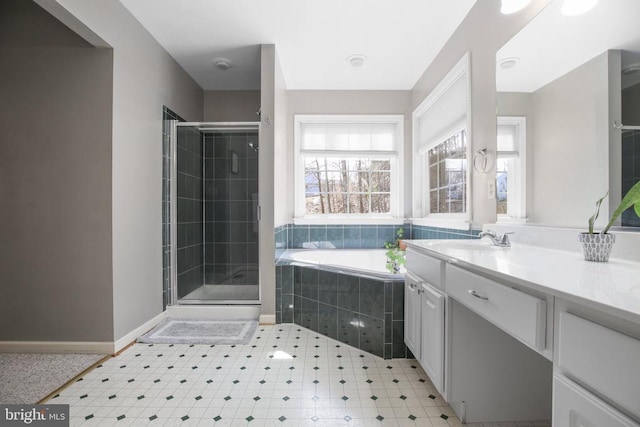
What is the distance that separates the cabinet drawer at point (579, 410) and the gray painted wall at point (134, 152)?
7.75ft

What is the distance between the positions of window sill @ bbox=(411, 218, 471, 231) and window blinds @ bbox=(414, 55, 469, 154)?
74cm

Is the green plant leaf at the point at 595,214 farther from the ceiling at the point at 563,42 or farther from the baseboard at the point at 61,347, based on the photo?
the baseboard at the point at 61,347

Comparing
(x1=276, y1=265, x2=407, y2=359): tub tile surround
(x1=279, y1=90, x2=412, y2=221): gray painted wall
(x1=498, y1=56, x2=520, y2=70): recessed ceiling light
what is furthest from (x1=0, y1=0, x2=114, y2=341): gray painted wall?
(x1=498, y1=56, x2=520, y2=70): recessed ceiling light

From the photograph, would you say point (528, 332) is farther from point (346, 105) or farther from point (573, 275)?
point (346, 105)

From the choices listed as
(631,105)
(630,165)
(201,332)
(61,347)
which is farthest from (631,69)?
(61,347)

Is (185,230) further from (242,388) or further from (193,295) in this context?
(242,388)

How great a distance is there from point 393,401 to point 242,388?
0.81m

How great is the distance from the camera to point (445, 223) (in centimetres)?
259

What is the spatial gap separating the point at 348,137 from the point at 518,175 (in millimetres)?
2210

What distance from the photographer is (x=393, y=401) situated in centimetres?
153

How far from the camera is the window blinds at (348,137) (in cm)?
360

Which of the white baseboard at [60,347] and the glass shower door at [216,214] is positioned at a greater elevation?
the glass shower door at [216,214]

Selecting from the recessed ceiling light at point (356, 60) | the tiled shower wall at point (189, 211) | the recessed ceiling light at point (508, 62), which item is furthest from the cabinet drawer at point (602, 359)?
the tiled shower wall at point (189, 211)

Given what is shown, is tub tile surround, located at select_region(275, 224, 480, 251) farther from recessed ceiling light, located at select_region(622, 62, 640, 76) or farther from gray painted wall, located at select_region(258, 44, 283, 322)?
recessed ceiling light, located at select_region(622, 62, 640, 76)
